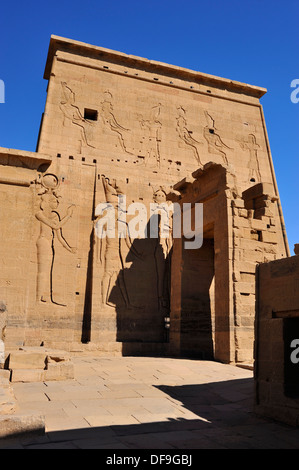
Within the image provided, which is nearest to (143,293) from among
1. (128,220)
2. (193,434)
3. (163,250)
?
(163,250)

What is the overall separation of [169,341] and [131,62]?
30.4ft

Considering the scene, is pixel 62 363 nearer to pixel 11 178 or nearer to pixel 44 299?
pixel 44 299

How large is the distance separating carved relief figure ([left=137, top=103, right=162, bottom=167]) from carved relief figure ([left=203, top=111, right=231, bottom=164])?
178 centimetres

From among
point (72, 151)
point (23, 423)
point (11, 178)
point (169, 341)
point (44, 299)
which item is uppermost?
point (72, 151)

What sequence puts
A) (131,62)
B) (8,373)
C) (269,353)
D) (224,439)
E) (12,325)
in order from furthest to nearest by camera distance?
(131,62), (12,325), (8,373), (269,353), (224,439)

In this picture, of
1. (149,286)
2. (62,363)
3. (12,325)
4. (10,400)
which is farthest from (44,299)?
(10,400)

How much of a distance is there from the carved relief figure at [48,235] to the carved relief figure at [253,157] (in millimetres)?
6559

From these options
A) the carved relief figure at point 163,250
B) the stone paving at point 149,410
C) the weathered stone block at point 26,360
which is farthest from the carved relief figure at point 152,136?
the weathered stone block at point 26,360

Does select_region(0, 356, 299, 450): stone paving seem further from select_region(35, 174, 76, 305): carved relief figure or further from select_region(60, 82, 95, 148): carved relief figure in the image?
select_region(60, 82, 95, 148): carved relief figure

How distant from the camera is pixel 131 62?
1446 centimetres

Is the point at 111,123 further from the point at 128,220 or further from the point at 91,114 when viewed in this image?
the point at 128,220

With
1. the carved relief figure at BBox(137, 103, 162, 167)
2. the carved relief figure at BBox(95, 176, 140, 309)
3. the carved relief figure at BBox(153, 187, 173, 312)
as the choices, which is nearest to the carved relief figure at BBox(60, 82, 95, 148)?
the carved relief figure at BBox(137, 103, 162, 167)

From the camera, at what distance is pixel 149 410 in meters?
5.45

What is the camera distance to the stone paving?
13.7 ft
